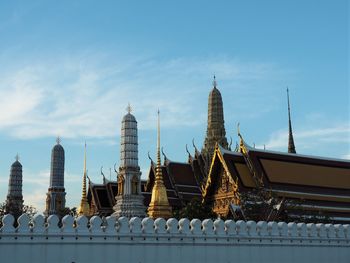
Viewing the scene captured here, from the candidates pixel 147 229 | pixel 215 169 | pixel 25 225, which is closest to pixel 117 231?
pixel 147 229

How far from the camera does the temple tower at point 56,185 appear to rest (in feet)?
146

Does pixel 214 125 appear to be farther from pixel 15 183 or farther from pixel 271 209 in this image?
pixel 271 209

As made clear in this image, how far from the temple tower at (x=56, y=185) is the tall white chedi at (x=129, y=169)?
376 inches

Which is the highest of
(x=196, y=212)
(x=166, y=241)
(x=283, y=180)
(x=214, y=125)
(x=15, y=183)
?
(x=214, y=125)

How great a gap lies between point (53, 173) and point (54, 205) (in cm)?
328

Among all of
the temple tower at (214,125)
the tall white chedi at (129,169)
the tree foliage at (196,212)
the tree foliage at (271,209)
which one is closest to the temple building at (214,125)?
the temple tower at (214,125)

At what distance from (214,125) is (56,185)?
13825 mm

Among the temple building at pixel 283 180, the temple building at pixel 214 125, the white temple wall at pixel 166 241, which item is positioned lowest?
the white temple wall at pixel 166 241

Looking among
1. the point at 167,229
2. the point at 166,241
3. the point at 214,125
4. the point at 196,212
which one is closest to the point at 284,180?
the point at 196,212

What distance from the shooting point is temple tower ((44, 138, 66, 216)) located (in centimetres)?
4459

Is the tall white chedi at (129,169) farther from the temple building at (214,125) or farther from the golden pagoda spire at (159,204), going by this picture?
the temple building at (214,125)

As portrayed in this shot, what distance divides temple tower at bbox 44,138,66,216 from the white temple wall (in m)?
29.4

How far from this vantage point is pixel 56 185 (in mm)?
46156

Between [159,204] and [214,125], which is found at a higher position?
[214,125]
